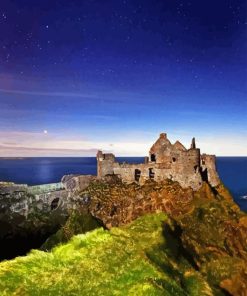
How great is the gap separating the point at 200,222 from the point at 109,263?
26.4 m

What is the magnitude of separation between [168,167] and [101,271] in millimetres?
34703

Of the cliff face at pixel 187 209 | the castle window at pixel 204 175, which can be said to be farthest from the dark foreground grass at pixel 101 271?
the castle window at pixel 204 175

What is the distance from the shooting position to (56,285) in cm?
1430

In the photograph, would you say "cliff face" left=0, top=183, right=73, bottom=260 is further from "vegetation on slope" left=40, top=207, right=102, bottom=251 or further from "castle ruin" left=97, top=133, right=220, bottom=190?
"castle ruin" left=97, top=133, right=220, bottom=190

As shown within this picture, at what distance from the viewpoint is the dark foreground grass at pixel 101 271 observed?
13992 mm

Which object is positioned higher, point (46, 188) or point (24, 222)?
point (46, 188)

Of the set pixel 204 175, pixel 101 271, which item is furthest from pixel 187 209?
pixel 101 271

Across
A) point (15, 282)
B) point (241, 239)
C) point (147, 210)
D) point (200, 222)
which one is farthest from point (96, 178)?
point (15, 282)

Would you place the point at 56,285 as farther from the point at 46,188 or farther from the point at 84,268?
the point at 46,188

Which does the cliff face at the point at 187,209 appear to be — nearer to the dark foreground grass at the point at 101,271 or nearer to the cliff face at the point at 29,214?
the cliff face at the point at 29,214

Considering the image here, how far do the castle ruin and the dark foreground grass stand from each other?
1120 inches

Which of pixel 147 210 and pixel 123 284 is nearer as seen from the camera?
pixel 123 284

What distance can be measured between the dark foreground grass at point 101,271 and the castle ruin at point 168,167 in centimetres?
2845

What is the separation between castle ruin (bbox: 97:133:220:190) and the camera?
4847 centimetres
